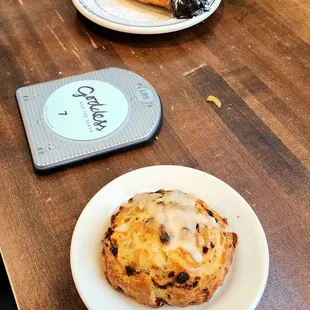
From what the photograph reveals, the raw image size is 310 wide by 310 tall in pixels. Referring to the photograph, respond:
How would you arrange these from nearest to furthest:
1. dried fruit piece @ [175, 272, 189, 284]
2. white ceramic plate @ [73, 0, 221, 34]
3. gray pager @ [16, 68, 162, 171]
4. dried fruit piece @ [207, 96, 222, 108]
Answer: dried fruit piece @ [175, 272, 189, 284]
gray pager @ [16, 68, 162, 171]
dried fruit piece @ [207, 96, 222, 108]
white ceramic plate @ [73, 0, 221, 34]

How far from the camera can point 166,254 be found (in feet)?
1.63

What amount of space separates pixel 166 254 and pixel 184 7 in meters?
0.63

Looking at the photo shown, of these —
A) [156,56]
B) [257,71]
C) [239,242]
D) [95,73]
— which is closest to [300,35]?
[257,71]

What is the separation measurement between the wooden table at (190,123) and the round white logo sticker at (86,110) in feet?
0.18

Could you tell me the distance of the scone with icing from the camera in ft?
1.63

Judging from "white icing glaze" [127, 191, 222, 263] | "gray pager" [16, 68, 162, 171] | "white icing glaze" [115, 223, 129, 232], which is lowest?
"gray pager" [16, 68, 162, 171]

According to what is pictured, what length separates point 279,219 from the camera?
64 cm

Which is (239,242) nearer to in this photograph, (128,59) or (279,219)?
(279,219)

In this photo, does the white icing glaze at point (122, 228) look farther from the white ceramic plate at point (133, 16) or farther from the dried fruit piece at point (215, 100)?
the white ceramic plate at point (133, 16)

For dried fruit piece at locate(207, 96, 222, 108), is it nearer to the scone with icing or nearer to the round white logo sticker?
the round white logo sticker

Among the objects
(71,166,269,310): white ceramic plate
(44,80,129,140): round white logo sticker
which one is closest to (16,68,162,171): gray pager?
(44,80,129,140): round white logo sticker

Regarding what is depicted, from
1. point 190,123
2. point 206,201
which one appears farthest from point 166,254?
point 190,123

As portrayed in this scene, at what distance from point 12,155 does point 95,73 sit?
0.23 metres

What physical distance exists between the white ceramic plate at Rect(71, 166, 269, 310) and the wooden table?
5cm
